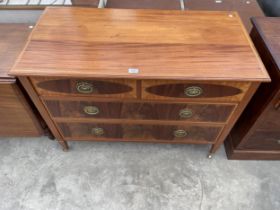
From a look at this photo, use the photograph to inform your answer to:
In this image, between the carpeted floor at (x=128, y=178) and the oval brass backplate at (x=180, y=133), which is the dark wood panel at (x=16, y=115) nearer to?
the carpeted floor at (x=128, y=178)

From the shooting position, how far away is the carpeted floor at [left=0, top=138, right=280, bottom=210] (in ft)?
3.95

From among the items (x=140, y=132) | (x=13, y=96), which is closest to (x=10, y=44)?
(x=13, y=96)

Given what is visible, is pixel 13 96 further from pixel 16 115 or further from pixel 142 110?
pixel 142 110

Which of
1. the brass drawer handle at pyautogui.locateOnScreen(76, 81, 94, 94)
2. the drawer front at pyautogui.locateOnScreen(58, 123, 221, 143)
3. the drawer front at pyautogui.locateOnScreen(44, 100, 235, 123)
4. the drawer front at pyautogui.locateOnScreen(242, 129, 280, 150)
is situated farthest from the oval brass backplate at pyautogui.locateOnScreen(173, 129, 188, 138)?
the brass drawer handle at pyautogui.locateOnScreen(76, 81, 94, 94)

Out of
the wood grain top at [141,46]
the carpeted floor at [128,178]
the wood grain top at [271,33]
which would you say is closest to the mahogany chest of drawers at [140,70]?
the wood grain top at [141,46]

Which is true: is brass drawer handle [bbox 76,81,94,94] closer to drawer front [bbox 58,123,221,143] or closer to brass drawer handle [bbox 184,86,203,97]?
drawer front [bbox 58,123,221,143]

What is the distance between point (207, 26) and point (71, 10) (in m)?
0.66

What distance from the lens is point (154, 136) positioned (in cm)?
118

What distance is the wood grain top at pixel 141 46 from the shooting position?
797 millimetres

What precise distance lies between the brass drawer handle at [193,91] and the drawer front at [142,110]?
69 mm

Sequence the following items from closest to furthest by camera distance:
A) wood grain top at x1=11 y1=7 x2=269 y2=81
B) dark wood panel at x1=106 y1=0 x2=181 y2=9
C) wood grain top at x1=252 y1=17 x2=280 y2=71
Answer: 1. wood grain top at x1=11 y1=7 x2=269 y2=81
2. wood grain top at x1=252 y1=17 x2=280 y2=71
3. dark wood panel at x1=106 y1=0 x2=181 y2=9

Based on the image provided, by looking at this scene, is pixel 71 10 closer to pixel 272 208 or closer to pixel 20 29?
pixel 20 29

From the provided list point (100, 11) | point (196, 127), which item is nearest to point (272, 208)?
point (196, 127)

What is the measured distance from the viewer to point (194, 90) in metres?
0.87
